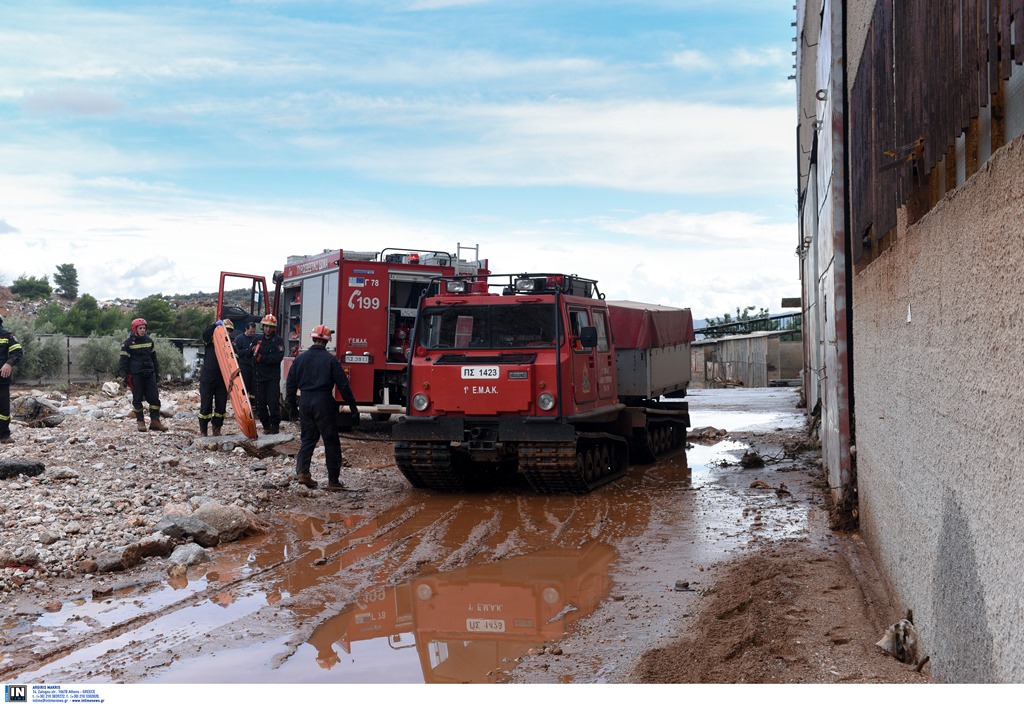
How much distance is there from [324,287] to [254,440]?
317 centimetres

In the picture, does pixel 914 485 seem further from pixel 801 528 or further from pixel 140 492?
pixel 140 492

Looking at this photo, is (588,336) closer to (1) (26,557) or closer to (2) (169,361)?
(1) (26,557)

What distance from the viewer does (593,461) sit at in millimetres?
12133

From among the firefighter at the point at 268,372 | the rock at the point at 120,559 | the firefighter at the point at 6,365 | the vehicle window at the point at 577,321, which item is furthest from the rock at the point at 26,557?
the firefighter at the point at 268,372

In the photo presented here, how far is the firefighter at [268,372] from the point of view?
15328 millimetres

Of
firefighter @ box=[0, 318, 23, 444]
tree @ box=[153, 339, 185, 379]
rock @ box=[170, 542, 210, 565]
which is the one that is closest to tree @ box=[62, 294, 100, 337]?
tree @ box=[153, 339, 185, 379]

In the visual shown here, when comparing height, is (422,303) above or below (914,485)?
above

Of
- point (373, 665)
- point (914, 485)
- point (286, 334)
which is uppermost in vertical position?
point (286, 334)

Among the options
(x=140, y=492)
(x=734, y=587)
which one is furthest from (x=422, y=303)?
(x=734, y=587)

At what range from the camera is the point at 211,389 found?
15141mm

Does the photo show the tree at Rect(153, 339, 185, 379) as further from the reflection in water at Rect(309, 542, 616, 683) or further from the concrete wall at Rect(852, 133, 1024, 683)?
the concrete wall at Rect(852, 133, 1024, 683)

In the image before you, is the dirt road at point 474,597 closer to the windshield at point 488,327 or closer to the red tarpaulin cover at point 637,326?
the windshield at point 488,327

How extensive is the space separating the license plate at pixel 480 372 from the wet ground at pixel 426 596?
4.77ft

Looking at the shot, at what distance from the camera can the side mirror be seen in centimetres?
1142
